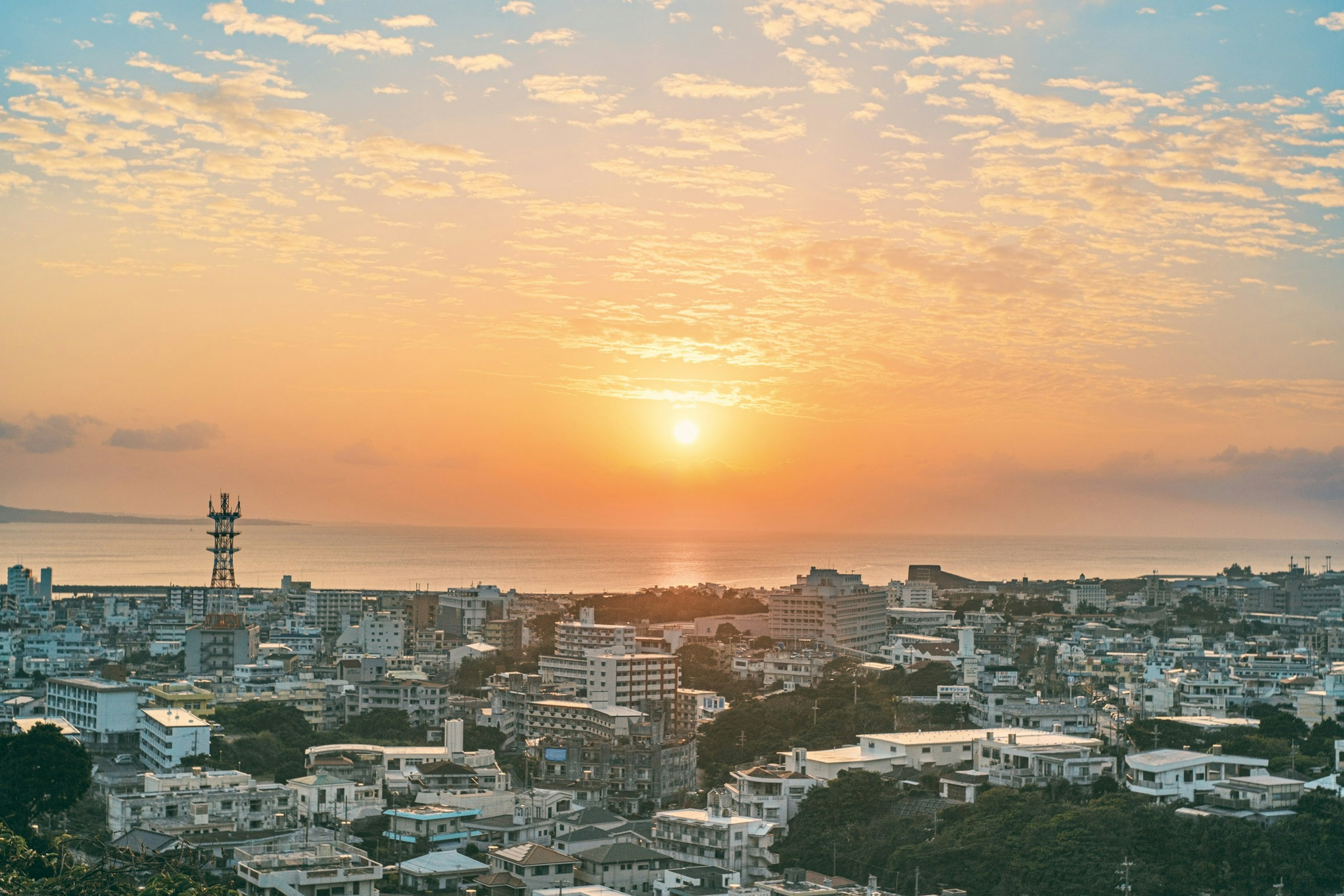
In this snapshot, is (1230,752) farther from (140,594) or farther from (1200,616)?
(140,594)

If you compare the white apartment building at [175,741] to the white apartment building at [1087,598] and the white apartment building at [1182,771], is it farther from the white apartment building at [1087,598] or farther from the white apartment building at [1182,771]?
the white apartment building at [1087,598]

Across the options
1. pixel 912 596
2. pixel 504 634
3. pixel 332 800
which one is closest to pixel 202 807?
pixel 332 800

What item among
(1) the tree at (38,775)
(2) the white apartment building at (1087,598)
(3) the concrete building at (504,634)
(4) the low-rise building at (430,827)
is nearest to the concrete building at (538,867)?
(4) the low-rise building at (430,827)

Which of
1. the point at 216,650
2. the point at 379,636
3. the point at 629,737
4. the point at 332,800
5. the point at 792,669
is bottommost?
the point at 332,800

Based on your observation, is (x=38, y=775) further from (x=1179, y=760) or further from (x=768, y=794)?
(x=1179, y=760)

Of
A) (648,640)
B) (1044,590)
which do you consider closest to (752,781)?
(648,640)

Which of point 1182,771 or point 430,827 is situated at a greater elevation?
point 1182,771
